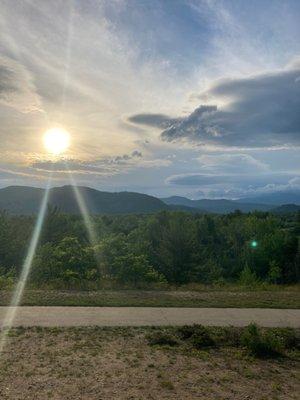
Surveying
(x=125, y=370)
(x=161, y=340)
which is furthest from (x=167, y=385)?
(x=161, y=340)

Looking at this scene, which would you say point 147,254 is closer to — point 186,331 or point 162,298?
point 162,298

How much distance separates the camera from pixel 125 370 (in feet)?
29.7

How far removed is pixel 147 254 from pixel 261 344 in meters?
21.4

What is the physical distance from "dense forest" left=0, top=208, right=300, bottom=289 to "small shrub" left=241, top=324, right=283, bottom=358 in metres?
6.88

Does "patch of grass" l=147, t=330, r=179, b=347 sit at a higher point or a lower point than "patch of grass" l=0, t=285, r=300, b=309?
lower

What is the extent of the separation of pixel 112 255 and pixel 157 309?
271 inches

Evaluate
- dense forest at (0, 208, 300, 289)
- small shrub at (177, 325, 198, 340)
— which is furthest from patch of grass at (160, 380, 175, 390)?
dense forest at (0, 208, 300, 289)

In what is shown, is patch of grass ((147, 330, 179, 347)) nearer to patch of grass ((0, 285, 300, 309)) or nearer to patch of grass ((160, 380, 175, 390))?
patch of grass ((160, 380, 175, 390))

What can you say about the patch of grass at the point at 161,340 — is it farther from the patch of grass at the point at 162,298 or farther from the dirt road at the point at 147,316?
the patch of grass at the point at 162,298

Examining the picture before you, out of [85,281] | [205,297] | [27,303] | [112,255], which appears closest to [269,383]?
[205,297]

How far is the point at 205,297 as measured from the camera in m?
15.6

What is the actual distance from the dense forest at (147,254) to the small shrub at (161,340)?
5.79 metres

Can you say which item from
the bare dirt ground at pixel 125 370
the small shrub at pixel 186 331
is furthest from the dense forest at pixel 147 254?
the bare dirt ground at pixel 125 370

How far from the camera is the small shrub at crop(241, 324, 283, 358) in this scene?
10.6 metres
